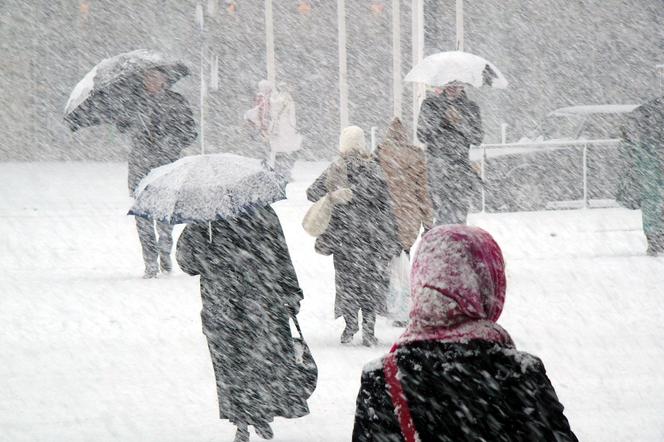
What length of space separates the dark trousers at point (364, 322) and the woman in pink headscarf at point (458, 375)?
19.2 feet

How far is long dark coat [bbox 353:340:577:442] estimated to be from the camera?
301 cm

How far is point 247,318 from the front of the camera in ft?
20.6

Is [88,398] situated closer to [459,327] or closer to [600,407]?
[600,407]

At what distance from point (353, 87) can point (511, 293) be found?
781 inches

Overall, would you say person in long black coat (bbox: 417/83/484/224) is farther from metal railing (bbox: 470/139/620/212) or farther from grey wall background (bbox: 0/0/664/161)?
grey wall background (bbox: 0/0/664/161)

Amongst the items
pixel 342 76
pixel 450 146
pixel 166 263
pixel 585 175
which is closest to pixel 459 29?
pixel 585 175

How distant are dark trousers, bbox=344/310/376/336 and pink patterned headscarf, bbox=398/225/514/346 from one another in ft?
19.2

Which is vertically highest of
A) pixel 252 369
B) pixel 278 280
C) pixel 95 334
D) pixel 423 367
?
pixel 423 367

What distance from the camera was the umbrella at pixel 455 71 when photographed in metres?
12.7

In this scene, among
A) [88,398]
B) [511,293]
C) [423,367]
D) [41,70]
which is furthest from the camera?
[41,70]

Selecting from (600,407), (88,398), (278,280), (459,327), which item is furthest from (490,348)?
(88,398)

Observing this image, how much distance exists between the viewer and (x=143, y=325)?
9.82m

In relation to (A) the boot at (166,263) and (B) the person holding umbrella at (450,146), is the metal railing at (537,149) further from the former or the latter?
(A) the boot at (166,263)

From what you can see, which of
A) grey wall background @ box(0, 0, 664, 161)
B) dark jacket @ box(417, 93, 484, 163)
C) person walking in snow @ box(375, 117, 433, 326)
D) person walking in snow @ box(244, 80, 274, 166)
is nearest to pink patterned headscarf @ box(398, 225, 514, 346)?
person walking in snow @ box(375, 117, 433, 326)
